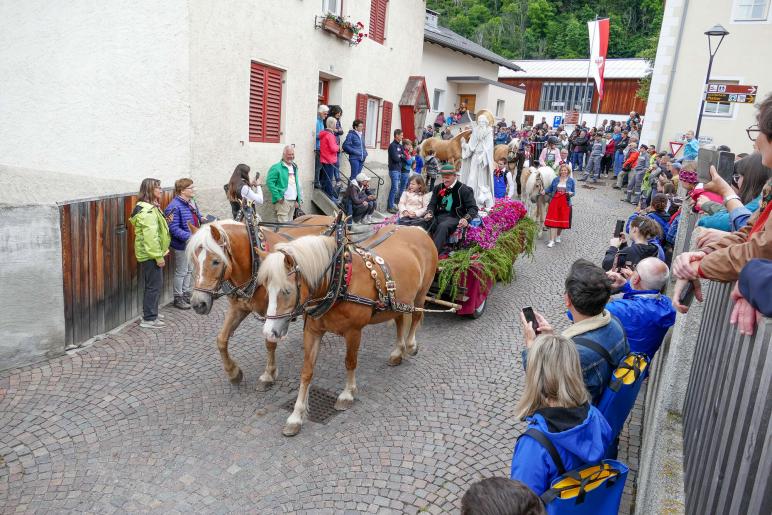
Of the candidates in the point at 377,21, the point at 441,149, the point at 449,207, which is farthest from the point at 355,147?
the point at 449,207

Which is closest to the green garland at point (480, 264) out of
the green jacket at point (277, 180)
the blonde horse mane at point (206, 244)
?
the blonde horse mane at point (206, 244)

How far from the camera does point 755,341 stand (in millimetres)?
1763

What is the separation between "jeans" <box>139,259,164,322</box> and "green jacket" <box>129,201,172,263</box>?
0.14 meters

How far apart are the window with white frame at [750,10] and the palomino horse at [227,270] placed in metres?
19.4

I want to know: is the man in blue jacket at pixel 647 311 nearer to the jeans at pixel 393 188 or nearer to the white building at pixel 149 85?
the white building at pixel 149 85

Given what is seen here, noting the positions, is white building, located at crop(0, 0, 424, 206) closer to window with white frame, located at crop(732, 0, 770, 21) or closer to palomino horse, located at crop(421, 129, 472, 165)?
palomino horse, located at crop(421, 129, 472, 165)

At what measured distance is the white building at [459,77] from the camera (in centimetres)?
2161

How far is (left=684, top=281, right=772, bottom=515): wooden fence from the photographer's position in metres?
1.58

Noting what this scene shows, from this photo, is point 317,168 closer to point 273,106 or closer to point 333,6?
point 273,106

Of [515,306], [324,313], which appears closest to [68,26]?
[324,313]

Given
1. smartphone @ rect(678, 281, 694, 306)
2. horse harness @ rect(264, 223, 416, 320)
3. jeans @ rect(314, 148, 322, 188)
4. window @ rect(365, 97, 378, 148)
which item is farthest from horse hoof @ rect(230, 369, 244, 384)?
window @ rect(365, 97, 378, 148)

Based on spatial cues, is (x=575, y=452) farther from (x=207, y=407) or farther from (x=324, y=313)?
(x=207, y=407)

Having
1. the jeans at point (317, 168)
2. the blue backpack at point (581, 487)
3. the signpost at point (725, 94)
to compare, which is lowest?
the blue backpack at point (581, 487)

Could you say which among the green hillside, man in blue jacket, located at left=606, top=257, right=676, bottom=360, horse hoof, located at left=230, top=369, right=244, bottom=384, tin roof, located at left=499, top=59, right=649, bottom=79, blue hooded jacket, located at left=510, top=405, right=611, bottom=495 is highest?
the green hillside
